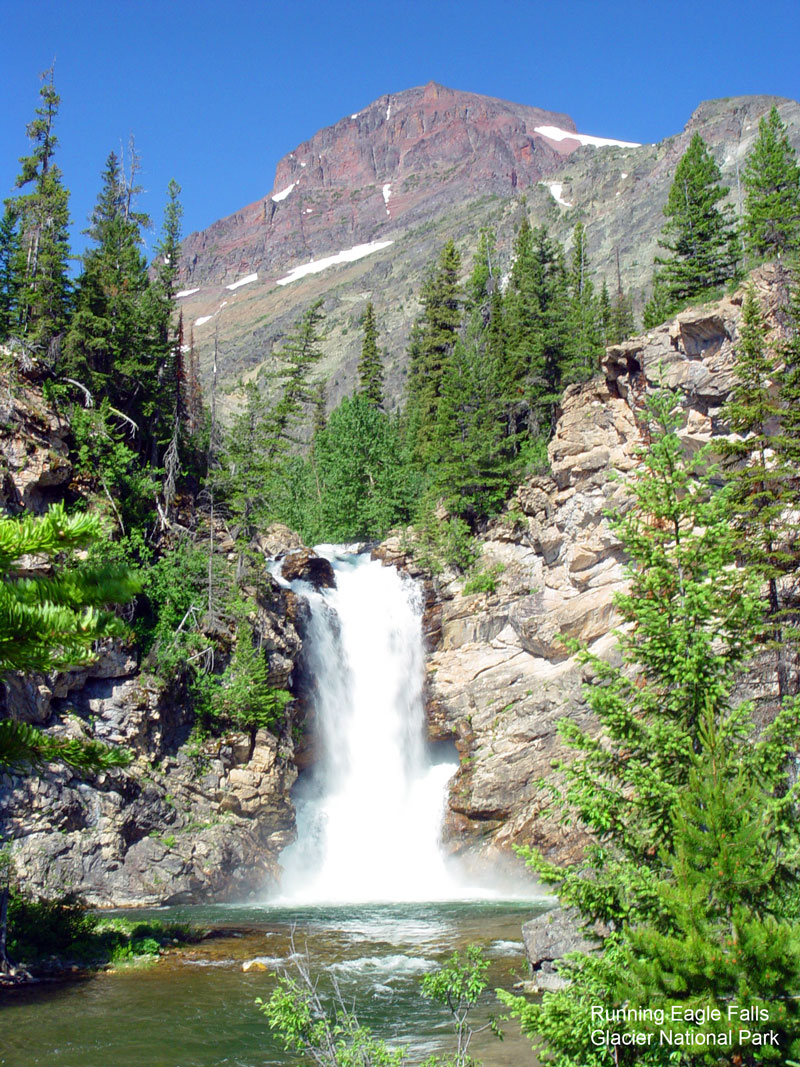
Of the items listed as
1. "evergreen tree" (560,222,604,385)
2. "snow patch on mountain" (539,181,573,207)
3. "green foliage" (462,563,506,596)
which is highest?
"snow patch on mountain" (539,181,573,207)

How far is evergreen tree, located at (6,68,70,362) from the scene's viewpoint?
31.9 m

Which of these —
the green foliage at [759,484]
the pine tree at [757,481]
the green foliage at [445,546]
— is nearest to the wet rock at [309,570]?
the green foliage at [445,546]

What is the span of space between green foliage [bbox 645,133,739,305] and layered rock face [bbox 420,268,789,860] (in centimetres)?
809

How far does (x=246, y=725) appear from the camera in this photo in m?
28.8

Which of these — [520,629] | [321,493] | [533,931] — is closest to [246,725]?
[520,629]

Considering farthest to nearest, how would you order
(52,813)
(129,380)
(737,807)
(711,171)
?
(711,171)
(129,380)
(52,813)
(737,807)

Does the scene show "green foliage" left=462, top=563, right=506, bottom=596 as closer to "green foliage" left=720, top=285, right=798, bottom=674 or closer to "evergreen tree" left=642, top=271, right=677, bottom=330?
"evergreen tree" left=642, top=271, right=677, bottom=330

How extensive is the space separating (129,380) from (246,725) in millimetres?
16064

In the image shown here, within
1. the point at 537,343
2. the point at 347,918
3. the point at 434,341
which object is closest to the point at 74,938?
the point at 347,918

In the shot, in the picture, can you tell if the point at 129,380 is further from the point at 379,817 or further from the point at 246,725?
the point at 379,817

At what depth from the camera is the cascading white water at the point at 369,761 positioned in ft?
94.0

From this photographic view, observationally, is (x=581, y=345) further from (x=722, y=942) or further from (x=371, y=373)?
(x=722, y=942)

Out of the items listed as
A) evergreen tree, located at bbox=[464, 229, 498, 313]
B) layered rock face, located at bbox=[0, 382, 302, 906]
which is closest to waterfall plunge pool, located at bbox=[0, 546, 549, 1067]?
layered rock face, located at bbox=[0, 382, 302, 906]

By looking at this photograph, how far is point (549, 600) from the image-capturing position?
1234 inches
